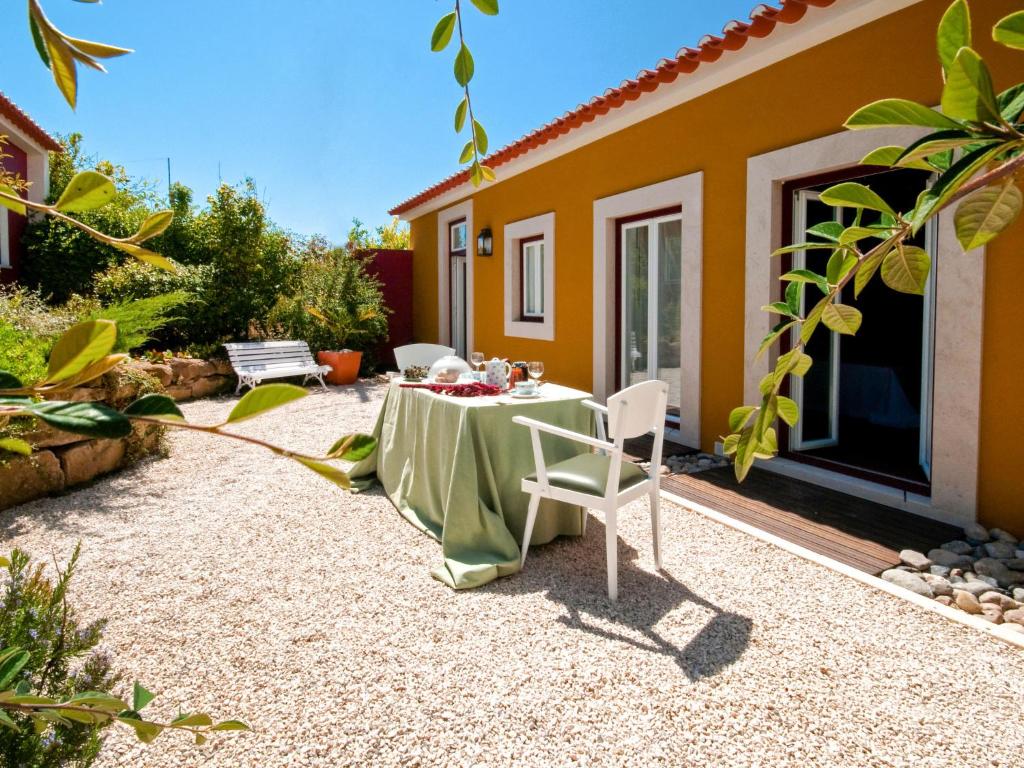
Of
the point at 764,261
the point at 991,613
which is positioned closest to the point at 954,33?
the point at 991,613

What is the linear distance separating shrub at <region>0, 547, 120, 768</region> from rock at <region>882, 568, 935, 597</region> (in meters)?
3.39

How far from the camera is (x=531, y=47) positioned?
117 centimetres

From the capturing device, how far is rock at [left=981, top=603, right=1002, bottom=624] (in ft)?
9.34

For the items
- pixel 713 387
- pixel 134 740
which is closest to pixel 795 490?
pixel 713 387

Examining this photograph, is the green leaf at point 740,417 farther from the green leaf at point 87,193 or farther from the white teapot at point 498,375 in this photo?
the white teapot at point 498,375

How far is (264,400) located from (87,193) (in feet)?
0.78

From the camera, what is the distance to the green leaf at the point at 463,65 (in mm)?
821

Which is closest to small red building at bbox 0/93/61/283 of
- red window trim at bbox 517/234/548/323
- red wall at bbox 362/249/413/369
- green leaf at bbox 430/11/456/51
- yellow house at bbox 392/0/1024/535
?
red wall at bbox 362/249/413/369

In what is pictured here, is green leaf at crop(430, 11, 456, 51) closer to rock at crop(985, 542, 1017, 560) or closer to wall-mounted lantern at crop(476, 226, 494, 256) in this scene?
rock at crop(985, 542, 1017, 560)

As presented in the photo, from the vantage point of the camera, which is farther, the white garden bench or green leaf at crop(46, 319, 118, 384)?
the white garden bench

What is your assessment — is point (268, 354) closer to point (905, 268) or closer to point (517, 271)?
point (517, 271)

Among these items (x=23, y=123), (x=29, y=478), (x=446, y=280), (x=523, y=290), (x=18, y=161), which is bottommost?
(x=29, y=478)

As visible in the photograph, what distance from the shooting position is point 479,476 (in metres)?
3.59

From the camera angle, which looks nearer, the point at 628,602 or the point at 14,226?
Result: the point at 628,602
